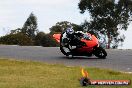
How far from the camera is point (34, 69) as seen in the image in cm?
1714

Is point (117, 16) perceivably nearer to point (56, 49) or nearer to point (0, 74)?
point (56, 49)

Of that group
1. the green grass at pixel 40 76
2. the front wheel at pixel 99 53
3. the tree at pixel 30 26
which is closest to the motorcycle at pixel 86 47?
the front wheel at pixel 99 53

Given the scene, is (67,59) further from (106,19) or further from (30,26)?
(30,26)

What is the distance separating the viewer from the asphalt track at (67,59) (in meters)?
20.9

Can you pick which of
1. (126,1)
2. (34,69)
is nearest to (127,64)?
(34,69)

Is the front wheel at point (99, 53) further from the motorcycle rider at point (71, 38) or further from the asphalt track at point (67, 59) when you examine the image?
the motorcycle rider at point (71, 38)

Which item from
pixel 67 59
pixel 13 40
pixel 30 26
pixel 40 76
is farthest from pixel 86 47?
pixel 30 26

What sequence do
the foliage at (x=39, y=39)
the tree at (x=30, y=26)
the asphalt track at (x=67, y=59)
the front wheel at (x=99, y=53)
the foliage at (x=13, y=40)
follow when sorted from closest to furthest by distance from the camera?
the asphalt track at (x=67, y=59) → the front wheel at (x=99, y=53) → the foliage at (x=13, y=40) → the foliage at (x=39, y=39) → the tree at (x=30, y=26)

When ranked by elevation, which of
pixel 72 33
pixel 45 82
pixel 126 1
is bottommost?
pixel 45 82

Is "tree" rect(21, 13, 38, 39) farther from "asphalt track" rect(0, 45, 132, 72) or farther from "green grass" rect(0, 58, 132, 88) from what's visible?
"green grass" rect(0, 58, 132, 88)

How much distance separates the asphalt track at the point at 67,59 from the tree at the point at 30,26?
40.3 meters

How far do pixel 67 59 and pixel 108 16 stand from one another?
32.4 m

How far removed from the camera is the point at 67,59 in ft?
75.5

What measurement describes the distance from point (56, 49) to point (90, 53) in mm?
4503
